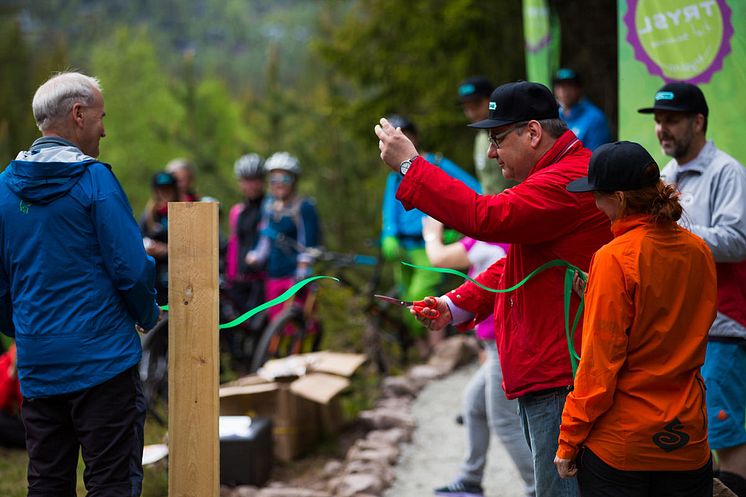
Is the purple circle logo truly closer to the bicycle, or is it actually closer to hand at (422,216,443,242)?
hand at (422,216,443,242)

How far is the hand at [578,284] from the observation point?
325cm

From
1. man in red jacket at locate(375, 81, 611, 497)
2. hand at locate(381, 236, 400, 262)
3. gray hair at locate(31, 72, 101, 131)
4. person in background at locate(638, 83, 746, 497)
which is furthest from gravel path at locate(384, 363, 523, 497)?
gray hair at locate(31, 72, 101, 131)

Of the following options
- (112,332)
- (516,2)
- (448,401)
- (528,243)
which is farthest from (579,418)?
(516,2)

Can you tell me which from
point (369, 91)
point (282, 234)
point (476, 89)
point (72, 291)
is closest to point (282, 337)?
point (282, 234)

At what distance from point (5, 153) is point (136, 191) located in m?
32.8

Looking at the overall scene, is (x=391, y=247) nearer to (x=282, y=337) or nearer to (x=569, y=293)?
(x=282, y=337)

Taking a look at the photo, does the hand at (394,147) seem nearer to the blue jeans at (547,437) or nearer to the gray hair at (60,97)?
the blue jeans at (547,437)

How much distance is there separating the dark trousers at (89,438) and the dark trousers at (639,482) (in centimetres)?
175

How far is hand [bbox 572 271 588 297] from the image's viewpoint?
128 inches

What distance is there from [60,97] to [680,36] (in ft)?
10.7

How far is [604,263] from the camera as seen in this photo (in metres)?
2.84

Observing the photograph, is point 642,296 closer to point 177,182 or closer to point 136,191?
point 177,182

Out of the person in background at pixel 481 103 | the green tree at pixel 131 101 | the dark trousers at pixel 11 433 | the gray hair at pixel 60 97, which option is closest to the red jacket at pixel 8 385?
the dark trousers at pixel 11 433

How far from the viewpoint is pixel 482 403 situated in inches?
210
